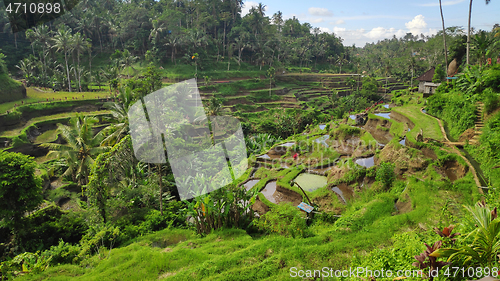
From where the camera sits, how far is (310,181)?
575 inches

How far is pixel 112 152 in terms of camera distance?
9734mm

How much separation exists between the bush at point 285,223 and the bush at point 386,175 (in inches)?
184

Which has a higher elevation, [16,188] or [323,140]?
[16,188]

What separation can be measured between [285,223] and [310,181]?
6.42 metres

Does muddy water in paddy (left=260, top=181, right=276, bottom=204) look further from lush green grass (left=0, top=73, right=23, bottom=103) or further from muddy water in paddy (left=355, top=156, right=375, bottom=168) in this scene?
lush green grass (left=0, top=73, right=23, bottom=103)

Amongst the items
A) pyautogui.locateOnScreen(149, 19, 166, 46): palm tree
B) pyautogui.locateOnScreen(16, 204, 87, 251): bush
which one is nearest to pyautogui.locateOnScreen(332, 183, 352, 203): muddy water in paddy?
pyautogui.locateOnScreen(16, 204, 87, 251): bush

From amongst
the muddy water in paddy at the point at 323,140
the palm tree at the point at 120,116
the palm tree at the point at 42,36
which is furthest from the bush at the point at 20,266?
the palm tree at the point at 42,36

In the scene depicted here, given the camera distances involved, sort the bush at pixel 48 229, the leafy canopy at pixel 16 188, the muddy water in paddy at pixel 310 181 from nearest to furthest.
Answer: the leafy canopy at pixel 16 188, the bush at pixel 48 229, the muddy water in paddy at pixel 310 181

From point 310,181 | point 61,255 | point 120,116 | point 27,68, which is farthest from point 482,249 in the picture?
point 27,68

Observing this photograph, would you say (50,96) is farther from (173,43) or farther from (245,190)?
(245,190)

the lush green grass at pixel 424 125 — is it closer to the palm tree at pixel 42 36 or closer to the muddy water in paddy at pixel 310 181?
the muddy water in paddy at pixel 310 181

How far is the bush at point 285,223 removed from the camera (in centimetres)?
789

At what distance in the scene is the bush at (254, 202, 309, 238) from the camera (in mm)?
7891

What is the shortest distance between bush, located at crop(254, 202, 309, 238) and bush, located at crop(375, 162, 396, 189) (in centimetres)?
469
